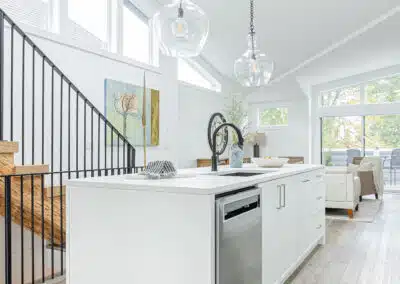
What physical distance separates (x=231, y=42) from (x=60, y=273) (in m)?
5.55

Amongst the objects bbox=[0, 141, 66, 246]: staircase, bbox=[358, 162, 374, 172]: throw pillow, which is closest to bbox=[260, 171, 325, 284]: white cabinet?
bbox=[0, 141, 66, 246]: staircase

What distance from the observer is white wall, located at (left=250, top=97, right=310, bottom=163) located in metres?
10.1

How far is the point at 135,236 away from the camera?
197 centimetres

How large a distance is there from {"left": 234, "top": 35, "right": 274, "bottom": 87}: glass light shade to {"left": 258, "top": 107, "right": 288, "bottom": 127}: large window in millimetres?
6282

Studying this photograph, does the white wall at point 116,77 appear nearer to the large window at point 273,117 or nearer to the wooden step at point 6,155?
the wooden step at point 6,155

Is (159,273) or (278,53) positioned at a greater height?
(278,53)

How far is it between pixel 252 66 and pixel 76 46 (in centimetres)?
242

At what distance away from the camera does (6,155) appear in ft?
10.0

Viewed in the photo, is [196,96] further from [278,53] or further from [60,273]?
[60,273]

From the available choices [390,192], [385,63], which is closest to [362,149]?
[390,192]

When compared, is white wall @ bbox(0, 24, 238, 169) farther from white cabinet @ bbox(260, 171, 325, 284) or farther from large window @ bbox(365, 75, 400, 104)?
large window @ bbox(365, 75, 400, 104)

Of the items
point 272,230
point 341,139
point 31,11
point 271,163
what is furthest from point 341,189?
point 31,11

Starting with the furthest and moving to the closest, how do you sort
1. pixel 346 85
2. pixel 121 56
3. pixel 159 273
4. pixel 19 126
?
pixel 346 85
pixel 121 56
pixel 19 126
pixel 159 273

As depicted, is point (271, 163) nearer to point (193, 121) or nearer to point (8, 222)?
point (8, 222)
